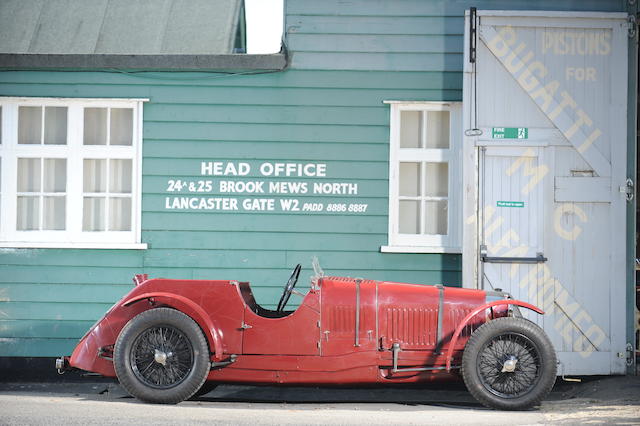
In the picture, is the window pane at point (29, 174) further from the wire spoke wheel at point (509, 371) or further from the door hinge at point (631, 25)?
the door hinge at point (631, 25)

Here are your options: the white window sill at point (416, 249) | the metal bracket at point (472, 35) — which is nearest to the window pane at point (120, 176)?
the white window sill at point (416, 249)

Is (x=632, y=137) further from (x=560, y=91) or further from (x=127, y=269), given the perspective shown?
(x=127, y=269)

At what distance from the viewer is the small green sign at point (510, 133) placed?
28.3 ft

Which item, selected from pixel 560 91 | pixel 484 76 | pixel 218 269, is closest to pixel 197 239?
pixel 218 269

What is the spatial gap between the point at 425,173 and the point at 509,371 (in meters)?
2.92

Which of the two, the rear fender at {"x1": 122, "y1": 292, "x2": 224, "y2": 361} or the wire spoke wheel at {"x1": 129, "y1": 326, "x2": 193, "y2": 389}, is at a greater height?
the rear fender at {"x1": 122, "y1": 292, "x2": 224, "y2": 361}

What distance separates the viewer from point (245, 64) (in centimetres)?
891

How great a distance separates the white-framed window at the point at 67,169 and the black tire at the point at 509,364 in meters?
4.13

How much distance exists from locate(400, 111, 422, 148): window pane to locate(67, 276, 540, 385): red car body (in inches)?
100

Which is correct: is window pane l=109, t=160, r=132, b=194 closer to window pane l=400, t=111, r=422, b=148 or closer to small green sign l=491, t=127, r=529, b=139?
window pane l=400, t=111, r=422, b=148

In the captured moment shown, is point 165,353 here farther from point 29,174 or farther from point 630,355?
point 630,355

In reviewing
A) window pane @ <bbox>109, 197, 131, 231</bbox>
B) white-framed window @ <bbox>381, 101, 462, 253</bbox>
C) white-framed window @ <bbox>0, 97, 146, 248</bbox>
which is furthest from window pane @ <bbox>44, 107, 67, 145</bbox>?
white-framed window @ <bbox>381, 101, 462, 253</bbox>

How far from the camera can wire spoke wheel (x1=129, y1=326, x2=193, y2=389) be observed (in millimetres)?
6691

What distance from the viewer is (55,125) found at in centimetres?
913
